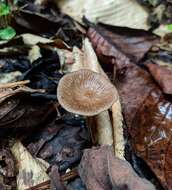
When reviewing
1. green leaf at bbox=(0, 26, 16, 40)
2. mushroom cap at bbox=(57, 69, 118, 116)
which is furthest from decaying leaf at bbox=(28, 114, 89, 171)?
green leaf at bbox=(0, 26, 16, 40)

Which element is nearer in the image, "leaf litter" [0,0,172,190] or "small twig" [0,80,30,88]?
"leaf litter" [0,0,172,190]

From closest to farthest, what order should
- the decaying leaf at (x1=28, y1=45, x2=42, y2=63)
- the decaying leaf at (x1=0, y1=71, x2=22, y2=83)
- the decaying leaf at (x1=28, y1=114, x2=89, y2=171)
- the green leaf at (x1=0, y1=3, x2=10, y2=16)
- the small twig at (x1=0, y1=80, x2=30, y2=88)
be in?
1. the decaying leaf at (x1=28, y1=114, x2=89, y2=171)
2. the small twig at (x1=0, y1=80, x2=30, y2=88)
3. the decaying leaf at (x1=0, y1=71, x2=22, y2=83)
4. the decaying leaf at (x1=28, y1=45, x2=42, y2=63)
5. the green leaf at (x1=0, y1=3, x2=10, y2=16)

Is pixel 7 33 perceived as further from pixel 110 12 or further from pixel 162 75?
pixel 162 75

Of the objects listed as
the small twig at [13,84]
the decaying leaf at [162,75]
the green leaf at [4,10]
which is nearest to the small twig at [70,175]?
the small twig at [13,84]

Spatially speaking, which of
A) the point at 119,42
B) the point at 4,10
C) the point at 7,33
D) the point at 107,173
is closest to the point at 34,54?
the point at 7,33

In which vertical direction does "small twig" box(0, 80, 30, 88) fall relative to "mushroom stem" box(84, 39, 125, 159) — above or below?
above

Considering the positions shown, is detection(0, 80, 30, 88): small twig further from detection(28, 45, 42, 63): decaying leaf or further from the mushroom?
detection(28, 45, 42, 63): decaying leaf
